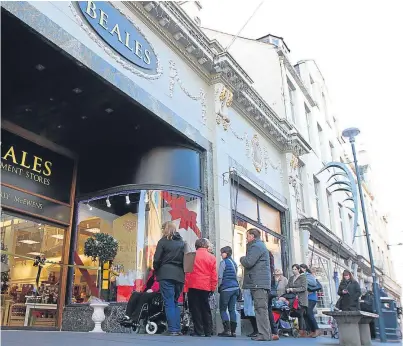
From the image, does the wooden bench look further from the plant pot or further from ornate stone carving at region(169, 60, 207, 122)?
ornate stone carving at region(169, 60, 207, 122)

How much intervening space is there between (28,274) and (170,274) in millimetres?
4377

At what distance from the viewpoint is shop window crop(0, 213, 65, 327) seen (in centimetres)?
898

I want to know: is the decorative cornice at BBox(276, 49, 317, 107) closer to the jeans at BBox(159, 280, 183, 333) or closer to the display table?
the display table

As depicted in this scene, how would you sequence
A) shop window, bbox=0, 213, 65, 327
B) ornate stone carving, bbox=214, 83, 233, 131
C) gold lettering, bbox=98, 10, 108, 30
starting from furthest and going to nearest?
ornate stone carving, bbox=214, 83, 233, 131
shop window, bbox=0, 213, 65, 327
gold lettering, bbox=98, 10, 108, 30

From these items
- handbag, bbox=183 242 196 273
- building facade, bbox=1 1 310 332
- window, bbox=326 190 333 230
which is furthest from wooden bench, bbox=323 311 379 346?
window, bbox=326 190 333 230

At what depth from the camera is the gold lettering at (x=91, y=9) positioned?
7.99 meters

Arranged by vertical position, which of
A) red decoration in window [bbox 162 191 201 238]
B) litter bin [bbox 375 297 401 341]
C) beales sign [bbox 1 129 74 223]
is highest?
beales sign [bbox 1 129 74 223]

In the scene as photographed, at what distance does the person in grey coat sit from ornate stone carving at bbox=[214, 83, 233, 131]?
17.0ft

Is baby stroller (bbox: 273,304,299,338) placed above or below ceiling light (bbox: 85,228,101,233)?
below

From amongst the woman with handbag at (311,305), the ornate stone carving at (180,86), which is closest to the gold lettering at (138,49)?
the ornate stone carving at (180,86)

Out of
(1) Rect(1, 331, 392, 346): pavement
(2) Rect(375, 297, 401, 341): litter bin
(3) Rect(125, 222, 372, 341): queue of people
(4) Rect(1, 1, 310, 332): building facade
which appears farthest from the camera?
(2) Rect(375, 297, 401, 341): litter bin

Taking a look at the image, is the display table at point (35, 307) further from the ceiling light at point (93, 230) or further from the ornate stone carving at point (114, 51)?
the ornate stone carving at point (114, 51)

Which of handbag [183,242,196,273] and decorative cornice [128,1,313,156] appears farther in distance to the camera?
decorative cornice [128,1,313,156]

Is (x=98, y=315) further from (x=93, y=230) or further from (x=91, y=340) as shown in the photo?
(x=91, y=340)
